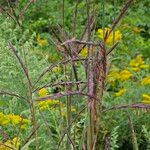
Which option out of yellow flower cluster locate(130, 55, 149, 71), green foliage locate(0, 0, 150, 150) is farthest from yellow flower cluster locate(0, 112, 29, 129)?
yellow flower cluster locate(130, 55, 149, 71)

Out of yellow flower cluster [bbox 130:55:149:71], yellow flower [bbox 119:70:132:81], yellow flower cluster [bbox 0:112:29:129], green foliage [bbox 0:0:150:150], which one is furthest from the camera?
yellow flower cluster [bbox 130:55:149:71]

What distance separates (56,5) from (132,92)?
2988mm

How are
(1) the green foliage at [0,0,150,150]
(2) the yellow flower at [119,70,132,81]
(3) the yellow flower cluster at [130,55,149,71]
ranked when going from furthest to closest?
(3) the yellow flower cluster at [130,55,149,71] < (2) the yellow flower at [119,70,132,81] < (1) the green foliage at [0,0,150,150]

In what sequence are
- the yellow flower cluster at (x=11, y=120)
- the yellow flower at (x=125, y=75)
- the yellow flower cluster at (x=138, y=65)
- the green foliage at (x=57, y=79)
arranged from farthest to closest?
1. the yellow flower cluster at (x=138, y=65)
2. the yellow flower at (x=125, y=75)
3. the yellow flower cluster at (x=11, y=120)
4. the green foliage at (x=57, y=79)

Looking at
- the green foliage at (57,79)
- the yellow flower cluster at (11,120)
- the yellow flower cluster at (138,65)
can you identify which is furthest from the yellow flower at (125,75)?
the yellow flower cluster at (11,120)

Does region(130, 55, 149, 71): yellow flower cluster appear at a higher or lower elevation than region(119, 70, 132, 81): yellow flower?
higher

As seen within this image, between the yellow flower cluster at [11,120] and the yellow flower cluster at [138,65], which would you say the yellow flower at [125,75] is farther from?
the yellow flower cluster at [11,120]

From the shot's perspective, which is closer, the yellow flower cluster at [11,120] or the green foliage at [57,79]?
the green foliage at [57,79]

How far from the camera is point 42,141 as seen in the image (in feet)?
9.07

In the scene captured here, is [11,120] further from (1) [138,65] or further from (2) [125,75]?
(1) [138,65]

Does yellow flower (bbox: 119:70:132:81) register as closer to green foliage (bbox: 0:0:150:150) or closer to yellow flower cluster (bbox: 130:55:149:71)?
green foliage (bbox: 0:0:150:150)

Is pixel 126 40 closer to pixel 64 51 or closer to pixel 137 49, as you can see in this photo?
pixel 137 49

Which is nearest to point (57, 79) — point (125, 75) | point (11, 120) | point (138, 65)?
point (11, 120)

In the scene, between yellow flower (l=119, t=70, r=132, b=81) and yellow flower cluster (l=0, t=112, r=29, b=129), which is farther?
yellow flower (l=119, t=70, r=132, b=81)
